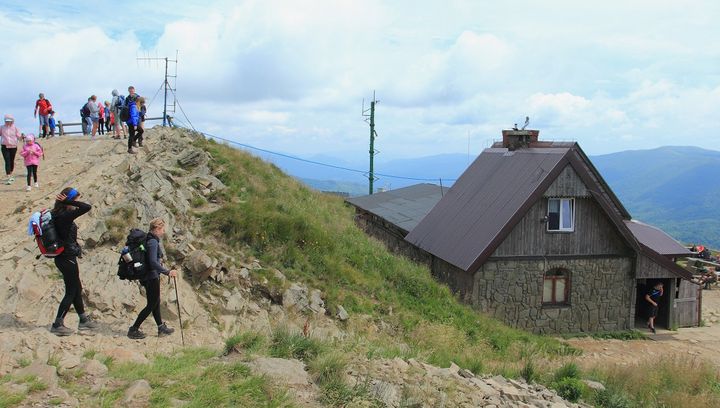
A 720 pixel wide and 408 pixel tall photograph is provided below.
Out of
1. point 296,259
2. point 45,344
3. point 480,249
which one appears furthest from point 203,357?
point 480,249

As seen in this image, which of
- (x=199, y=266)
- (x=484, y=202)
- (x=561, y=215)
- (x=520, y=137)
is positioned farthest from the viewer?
(x=520, y=137)

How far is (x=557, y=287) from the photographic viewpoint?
21.6m

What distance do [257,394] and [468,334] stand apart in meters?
10.5

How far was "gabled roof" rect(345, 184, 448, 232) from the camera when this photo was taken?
28.1m

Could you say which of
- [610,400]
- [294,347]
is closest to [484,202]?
[610,400]

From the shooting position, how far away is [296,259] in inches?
600

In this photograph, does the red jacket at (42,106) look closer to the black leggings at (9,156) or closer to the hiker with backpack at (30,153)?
the black leggings at (9,156)

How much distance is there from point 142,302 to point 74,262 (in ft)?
8.18

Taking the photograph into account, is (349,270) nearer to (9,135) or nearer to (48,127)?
(9,135)

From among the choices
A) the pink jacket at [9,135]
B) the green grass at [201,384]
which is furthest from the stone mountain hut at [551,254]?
the pink jacket at [9,135]

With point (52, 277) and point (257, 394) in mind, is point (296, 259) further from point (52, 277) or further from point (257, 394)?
point (257, 394)

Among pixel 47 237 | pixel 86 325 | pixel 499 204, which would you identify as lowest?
pixel 86 325

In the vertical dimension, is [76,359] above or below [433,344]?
above

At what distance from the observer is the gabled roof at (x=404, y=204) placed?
28.1 m
